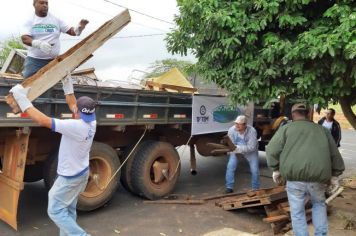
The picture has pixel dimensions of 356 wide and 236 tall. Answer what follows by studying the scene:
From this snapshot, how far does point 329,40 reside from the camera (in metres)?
4.26

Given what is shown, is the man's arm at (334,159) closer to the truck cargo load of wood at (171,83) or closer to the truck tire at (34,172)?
the truck cargo load of wood at (171,83)

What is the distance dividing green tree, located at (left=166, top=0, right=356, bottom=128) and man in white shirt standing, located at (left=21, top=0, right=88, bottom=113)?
160cm

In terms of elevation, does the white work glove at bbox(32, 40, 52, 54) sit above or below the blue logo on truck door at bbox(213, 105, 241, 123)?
above

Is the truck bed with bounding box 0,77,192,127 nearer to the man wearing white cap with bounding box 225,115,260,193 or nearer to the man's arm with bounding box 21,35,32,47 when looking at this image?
the man's arm with bounding box 21,35,32,47

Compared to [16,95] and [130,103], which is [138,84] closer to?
[130,103]

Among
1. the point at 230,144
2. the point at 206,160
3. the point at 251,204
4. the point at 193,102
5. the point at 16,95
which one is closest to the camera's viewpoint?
the point at 16,95

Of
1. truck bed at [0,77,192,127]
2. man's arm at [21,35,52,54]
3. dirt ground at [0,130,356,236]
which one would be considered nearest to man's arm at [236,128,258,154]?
dirt ground at [0,130,356,236]

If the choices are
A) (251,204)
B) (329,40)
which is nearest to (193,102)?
(251,204)

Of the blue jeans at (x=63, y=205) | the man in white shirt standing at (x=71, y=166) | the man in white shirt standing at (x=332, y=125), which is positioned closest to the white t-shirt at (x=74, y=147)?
the man in white shirt standing at (x=71, y=166)

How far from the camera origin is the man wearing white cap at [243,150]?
801 cm

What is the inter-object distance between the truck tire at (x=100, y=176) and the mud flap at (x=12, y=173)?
3.50 ft

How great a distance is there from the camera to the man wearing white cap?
8.01 m

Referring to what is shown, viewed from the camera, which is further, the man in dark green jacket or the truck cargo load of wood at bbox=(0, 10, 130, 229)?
the truck cargo load of wood at bbox=(0, 10, 130, 229)

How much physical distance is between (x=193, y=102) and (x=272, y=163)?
311 cm
